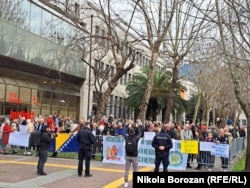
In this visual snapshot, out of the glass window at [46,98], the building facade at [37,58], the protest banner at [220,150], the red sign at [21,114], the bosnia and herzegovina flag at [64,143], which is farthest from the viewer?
the glass window at [46,98]

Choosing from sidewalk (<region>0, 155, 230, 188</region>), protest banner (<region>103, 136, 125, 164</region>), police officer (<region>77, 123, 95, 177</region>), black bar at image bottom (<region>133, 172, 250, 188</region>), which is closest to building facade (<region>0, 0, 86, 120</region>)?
protest banner (<region>103, 136, 125, 164</region>)

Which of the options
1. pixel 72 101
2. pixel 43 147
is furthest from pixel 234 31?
pixel 72 101

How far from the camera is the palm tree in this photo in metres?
48.6

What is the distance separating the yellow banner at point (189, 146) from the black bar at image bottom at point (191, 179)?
9059 millimetres

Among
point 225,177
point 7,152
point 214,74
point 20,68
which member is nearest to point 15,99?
point 20,68

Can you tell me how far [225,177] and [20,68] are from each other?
2808 cm

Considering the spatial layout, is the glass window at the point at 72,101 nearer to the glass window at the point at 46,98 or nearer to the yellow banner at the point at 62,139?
the glass window at the point at 46,98

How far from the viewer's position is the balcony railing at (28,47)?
3030 cm

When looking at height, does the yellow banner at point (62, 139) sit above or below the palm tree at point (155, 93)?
Result: below

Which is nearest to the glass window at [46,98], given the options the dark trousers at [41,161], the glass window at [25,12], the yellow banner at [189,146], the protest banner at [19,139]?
the glass window at [25,12]

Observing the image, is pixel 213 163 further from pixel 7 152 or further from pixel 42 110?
pixel 42 110

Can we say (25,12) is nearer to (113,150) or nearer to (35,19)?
(35,19)

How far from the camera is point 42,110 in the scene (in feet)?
128

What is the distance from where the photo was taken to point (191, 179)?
24.8ft
